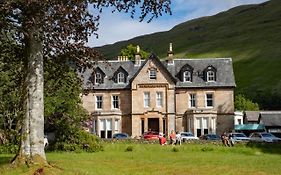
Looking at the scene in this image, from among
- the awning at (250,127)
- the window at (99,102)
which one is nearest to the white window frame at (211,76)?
the awning at (250,127)

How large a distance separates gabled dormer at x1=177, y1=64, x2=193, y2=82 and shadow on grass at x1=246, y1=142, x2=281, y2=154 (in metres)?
30.3

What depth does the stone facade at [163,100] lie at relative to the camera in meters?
74.7

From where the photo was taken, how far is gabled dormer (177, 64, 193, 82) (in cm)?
7612

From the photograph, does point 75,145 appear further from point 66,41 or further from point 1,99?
point 66,41

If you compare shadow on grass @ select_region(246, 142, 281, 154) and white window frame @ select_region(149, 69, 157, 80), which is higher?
white window frame @ select_region(149, 69, 157, 80)

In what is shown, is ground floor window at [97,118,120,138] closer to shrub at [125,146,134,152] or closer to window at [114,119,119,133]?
window at [114,119,119,133]

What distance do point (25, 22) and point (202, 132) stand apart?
55.1 m

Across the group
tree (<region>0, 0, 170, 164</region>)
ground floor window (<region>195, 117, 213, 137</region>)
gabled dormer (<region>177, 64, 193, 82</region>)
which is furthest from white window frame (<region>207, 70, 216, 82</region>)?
tree (<region>0, 0, 170, 164</region>)

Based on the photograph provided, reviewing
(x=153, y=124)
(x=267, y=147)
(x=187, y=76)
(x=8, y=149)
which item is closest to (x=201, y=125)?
(x=153, y=124)

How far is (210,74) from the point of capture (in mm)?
75875

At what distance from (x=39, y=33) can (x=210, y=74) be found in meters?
55.1

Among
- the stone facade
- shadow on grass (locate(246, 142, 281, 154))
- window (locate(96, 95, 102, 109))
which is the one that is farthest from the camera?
window (locate(96, 95, 102, 109))

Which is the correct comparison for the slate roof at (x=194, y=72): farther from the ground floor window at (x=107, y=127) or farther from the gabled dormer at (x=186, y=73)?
the ground floor window at (x=107, y=127)

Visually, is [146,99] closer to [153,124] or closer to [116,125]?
[153,124]
